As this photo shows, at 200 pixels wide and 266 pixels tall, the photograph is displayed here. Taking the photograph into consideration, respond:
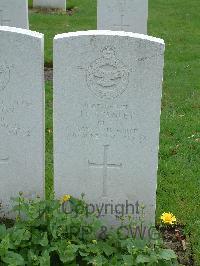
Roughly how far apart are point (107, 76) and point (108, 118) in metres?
0.32

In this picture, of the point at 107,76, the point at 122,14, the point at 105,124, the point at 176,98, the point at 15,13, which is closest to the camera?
the point at 107,76

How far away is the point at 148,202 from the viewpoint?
452 centimetres

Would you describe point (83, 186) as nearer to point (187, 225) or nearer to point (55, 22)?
point (187, 225)

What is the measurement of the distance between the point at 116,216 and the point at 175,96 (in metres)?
3.72

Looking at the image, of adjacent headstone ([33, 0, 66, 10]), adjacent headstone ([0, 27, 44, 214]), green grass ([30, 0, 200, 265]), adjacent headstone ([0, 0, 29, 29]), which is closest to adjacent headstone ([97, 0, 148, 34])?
green grass ([30, 0, 200, 265])

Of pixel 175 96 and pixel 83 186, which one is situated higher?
pixel 175 96

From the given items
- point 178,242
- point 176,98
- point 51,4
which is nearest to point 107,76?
point 178,242

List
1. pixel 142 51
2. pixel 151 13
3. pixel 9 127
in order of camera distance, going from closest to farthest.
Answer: pixel 142 51 < pixel 9 127 < pixel 151 13

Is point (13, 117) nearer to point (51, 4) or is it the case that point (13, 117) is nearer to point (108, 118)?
point (108, 118)

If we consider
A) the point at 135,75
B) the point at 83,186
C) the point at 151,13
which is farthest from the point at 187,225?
the point at 151,13

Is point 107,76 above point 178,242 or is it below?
above

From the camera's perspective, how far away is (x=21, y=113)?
14.3 ft

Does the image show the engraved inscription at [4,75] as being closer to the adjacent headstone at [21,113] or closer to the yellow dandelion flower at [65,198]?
the adjacent headstone at [21,113]

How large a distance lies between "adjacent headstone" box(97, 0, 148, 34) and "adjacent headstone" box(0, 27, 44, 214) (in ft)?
16.1
